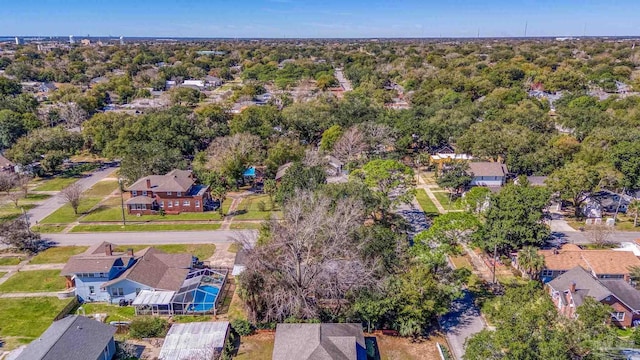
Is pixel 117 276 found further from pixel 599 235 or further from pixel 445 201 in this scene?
pixel 599 235

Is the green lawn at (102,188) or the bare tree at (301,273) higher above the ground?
the bare tree at (301,273)

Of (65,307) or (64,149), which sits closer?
(65,307)

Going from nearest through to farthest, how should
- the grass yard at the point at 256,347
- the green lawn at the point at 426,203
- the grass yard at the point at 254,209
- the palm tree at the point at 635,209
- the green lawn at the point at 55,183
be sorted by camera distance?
the grass yard at the point at 256,347 → the palm tree at the point at 635,209 → the grass yard at the point at 254,209 → the green lawn at the point at 426,203 → the green lawn at the point at 55,183

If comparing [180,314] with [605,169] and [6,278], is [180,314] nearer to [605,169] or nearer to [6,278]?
[6,278]

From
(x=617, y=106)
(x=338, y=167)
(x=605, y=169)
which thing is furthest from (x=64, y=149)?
(x=617, y=106)

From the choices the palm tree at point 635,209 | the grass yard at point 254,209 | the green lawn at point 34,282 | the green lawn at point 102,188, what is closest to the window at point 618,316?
the palm tree at point 635,209

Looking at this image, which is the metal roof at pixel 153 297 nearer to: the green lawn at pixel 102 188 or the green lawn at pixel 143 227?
the green lawn at pixel 143 227

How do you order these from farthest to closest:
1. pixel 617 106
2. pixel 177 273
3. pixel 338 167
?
pixel 617 106 < pixel 338 167 < pixel 177 273
